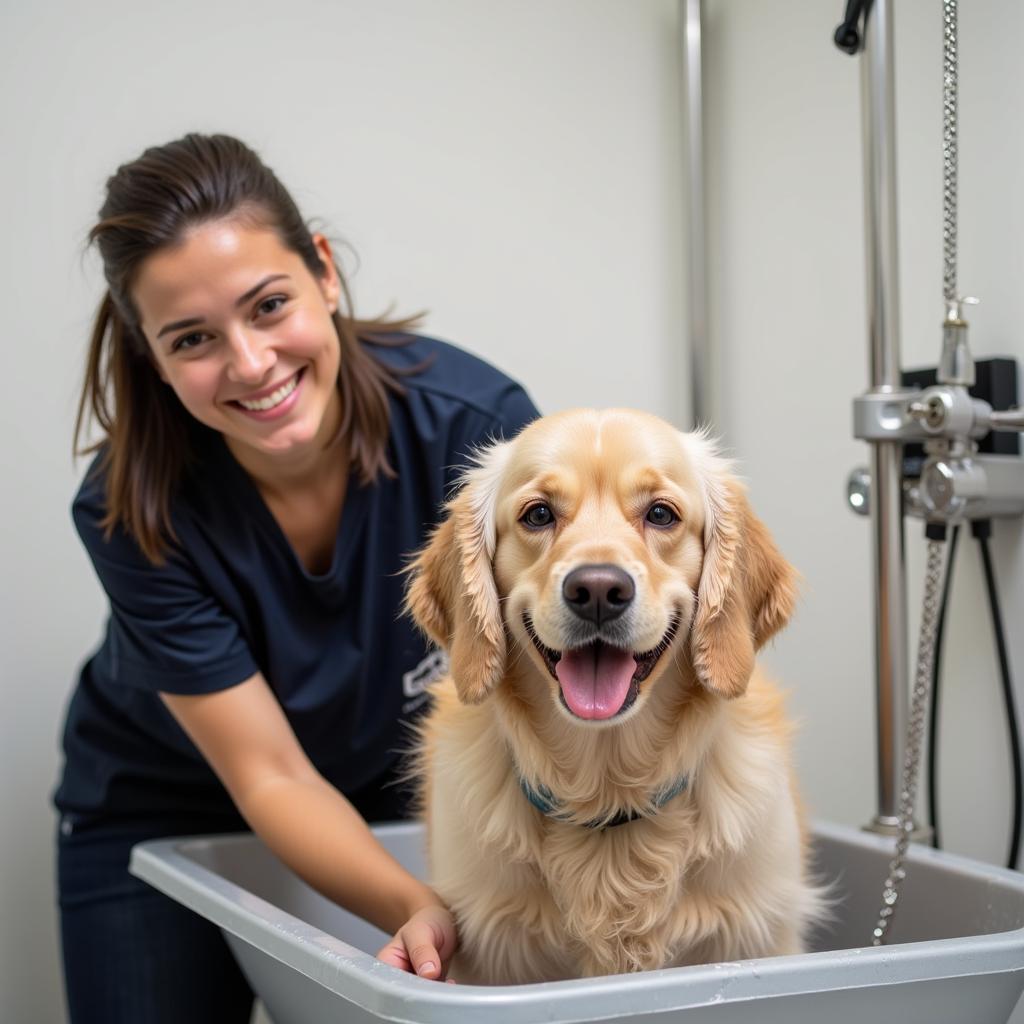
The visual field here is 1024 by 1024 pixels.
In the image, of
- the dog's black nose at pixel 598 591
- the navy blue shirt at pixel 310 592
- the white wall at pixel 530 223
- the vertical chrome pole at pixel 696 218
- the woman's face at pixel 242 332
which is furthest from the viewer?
the vertical chrome pole at pixel 696 218

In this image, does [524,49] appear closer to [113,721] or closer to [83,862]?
[113,721]

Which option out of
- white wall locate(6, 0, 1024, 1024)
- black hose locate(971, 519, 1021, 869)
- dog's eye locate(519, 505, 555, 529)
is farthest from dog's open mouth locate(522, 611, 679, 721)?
white wall locate(6, 0, 1024, 1024)

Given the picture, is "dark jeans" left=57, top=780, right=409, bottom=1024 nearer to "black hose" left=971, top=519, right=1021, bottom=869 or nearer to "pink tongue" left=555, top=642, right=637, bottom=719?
"pink tongue" left=555, top=642, right=637, bottom=719

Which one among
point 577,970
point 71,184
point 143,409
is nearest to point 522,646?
point 577,970

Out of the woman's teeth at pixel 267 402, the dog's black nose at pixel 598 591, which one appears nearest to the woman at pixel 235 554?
the woman's teeth at pixel 267 402

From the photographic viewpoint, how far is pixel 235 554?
56.5 inches

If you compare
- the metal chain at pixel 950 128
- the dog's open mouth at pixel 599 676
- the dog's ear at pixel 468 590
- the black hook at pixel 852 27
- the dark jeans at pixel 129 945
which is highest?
the black hook at pixel 852 27

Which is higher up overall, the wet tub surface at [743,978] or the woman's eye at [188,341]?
the woman's eye at [188,341]

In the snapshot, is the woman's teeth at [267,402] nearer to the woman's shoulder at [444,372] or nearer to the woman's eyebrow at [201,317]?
the woman's eyebrow at [201,317]

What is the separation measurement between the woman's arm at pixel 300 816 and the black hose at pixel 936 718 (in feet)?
2.47

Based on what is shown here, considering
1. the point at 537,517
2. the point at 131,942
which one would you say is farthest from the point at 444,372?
the point at 131,942

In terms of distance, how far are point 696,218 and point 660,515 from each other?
1135mm

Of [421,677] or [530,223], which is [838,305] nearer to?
[530,223]

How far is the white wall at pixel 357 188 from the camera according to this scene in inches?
72.2
